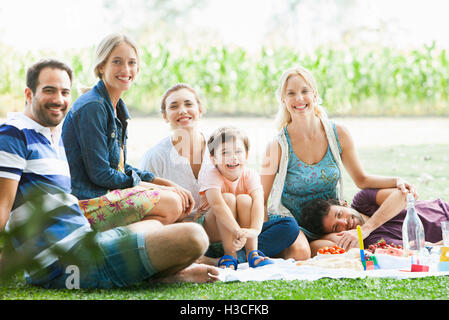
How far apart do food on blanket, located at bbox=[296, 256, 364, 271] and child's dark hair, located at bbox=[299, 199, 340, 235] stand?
36 centimetres

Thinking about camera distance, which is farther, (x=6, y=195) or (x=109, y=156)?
(x=109, y=156)

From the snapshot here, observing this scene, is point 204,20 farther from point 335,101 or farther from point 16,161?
point 16,161

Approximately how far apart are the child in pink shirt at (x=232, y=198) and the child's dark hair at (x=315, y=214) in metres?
0.32

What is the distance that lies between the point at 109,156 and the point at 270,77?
496 centimetres

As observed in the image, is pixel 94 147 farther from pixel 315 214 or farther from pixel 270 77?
pixel 270 77

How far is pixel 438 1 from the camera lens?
11.5 meters

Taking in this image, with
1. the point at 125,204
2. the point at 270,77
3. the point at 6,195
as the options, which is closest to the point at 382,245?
the point at 125,204

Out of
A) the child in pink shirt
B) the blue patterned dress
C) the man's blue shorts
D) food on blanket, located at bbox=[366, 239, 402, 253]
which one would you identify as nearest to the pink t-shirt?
the child in pink shirt

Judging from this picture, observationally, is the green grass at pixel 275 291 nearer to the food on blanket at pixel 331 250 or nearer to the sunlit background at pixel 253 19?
the food on blanket at pixel 331 250

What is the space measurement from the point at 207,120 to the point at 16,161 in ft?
17.6

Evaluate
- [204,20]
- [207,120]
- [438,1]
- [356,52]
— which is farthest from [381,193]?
[204,20]

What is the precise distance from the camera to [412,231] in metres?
2.75

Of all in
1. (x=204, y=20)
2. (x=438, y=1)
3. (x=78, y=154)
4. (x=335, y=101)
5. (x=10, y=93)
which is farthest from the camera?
(x=204, y=20)

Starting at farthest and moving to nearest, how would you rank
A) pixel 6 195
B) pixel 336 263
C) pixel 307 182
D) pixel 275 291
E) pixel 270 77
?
pixel 270 77, pixel 307 182, pixel 336 263, pixel 275 291, pixel 6 195
